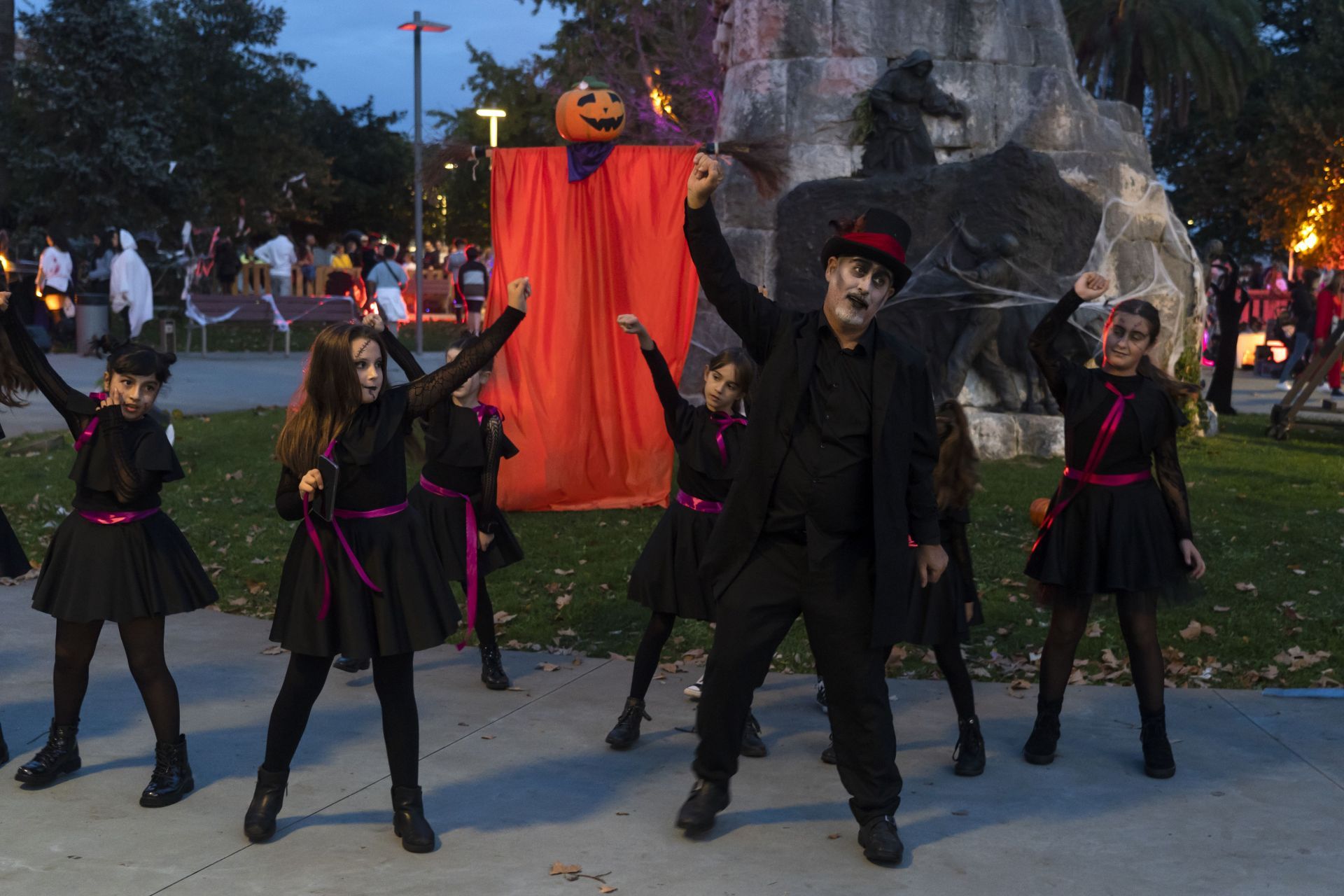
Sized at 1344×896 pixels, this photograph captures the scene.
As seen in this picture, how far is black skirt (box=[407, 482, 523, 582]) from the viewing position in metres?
6.06

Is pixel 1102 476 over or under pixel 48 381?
under

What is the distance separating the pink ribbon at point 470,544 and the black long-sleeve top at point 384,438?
152 centimetres

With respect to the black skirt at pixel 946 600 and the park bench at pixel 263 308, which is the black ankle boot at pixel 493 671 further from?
the park bench at pixel 263 308

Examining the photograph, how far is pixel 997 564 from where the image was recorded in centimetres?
862

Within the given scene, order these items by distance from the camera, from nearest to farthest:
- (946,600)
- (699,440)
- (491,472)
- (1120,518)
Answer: (946,600) < (1120,518) < (699,440) < (491,472)

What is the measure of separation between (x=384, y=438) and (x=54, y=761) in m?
1.64

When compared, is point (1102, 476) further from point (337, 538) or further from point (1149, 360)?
point (337, 538)

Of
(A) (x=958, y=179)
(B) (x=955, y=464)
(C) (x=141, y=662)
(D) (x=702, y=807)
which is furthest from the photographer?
(A) (x=958, y=179)

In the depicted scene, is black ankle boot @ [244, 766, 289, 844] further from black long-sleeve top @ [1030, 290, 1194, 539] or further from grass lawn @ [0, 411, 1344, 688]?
black long-sleeve top @ [1030, 290, 1194, 539]

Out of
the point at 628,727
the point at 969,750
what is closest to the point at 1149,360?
the point at 969,750

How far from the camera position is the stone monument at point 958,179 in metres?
11.9

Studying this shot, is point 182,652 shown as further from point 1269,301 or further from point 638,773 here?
point 1269,301

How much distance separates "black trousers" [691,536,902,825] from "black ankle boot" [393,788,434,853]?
2.88ft

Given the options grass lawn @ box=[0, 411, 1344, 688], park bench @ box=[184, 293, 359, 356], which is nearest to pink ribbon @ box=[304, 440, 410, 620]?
grass lawn @ box=[0, 411, 1344, 688]
